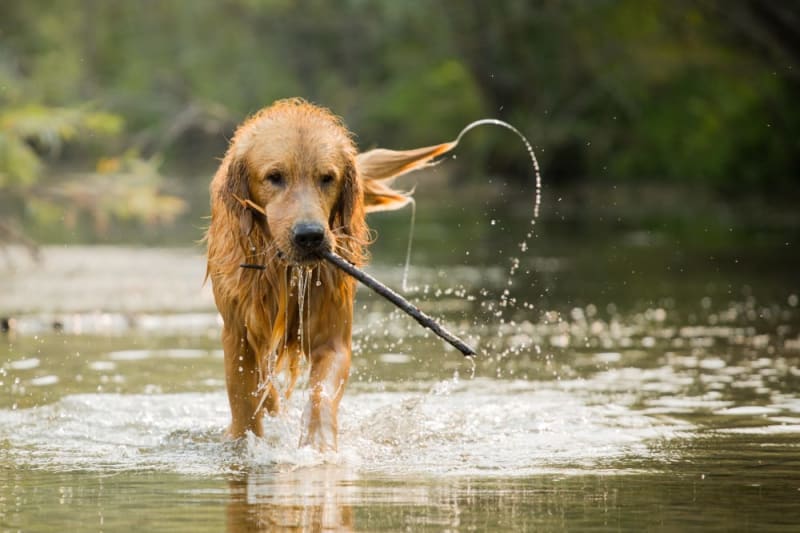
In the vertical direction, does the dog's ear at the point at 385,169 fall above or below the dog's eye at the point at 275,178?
above

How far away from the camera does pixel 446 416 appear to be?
28.6 ft

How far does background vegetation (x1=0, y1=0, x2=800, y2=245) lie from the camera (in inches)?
746

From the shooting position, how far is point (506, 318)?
46.1ft

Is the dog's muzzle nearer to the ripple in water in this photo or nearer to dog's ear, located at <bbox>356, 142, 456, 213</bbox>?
the ripple in water

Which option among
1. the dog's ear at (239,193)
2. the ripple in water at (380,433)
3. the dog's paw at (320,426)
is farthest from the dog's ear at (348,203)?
the ripple in water at (380,433)

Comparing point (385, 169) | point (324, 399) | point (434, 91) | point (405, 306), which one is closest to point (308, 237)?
point (405, 306)

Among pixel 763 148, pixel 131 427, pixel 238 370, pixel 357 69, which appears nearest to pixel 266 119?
pixel 238 370

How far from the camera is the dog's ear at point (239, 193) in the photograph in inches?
294

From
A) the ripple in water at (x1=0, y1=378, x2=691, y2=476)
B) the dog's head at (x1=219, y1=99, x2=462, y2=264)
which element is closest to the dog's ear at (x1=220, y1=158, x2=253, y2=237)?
the dog's head at (x1=219, y1=99, x2=462, y2=264)

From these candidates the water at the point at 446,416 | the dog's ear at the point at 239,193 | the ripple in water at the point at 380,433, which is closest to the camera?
the water at the point at 446,416

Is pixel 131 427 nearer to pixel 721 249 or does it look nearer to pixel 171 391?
pixel 171 391

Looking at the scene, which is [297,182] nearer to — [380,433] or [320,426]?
[320,426]

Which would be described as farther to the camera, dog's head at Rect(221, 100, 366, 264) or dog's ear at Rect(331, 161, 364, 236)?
dog's ear at Rect(331, 161, 364, 236)

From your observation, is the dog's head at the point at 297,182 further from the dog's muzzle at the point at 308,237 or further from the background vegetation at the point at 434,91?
the background vegetation at the point at 434,91
